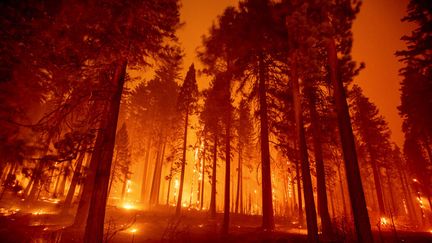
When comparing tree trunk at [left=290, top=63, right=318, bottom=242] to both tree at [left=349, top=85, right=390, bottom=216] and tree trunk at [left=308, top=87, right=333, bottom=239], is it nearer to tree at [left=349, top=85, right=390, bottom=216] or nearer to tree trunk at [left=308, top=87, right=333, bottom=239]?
tree trunk at [left=308, top=87, right=333, bottom=239]

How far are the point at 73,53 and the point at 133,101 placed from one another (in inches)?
1325

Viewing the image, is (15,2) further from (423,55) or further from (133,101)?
(133,101)

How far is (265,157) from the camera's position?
48.9 ft

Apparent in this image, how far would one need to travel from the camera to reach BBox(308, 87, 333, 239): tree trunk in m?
11.7

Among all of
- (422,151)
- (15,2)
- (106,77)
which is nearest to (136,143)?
(106,77)

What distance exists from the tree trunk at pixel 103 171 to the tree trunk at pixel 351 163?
9883 millimetres

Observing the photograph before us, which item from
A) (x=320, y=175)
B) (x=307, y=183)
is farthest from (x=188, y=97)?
(x=307, y=183)

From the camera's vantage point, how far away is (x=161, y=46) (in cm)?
1125

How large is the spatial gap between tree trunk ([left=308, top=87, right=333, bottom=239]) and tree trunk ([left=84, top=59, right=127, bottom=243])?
1067cm

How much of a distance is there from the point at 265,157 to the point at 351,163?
621 centimetres

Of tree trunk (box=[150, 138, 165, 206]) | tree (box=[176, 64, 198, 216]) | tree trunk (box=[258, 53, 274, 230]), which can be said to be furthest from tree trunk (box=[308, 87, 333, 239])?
tree trunk (box=[150, 138, 165, 206])

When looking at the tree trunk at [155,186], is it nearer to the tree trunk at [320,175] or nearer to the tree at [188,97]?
the tree at [188,97]

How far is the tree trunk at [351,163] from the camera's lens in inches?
329

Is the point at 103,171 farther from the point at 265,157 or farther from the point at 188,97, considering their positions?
the point at 188,97
